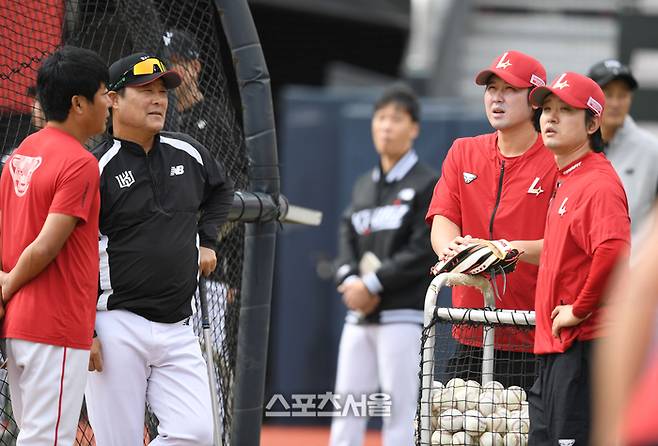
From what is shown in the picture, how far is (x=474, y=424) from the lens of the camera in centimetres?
423

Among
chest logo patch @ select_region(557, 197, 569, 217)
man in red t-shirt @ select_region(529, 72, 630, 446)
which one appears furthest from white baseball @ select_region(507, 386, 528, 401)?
chest logo patch @ select_region(557, 197, 569, 217)

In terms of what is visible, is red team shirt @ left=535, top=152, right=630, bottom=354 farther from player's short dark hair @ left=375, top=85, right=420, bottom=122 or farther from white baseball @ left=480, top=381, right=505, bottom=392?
player's short dark hair @ left=375, top=85, right=420, bottom=122

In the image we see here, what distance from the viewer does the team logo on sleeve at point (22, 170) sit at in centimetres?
410

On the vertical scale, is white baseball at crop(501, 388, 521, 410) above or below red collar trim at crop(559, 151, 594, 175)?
below

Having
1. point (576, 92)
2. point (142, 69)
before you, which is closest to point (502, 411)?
point (576, 92)

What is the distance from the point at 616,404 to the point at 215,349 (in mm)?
4189

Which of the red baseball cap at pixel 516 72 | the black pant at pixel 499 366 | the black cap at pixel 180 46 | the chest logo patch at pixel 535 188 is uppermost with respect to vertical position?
the black cap at pixel 180 46

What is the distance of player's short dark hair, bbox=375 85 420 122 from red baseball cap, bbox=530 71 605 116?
2.84m

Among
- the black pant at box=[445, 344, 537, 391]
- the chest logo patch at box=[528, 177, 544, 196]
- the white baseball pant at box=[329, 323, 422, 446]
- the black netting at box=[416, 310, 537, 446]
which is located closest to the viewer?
the black netting at box=[416, 310, 537, 446]

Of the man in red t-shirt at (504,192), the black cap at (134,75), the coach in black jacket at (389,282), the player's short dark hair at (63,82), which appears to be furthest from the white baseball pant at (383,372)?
the player's short dark hair at (63,82)

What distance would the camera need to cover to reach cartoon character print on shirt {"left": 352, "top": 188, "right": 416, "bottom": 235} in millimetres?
7059

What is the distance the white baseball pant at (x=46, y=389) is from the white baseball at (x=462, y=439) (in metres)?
1.33

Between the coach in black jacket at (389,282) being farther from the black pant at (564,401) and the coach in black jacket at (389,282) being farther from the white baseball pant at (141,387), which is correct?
the black pant at (564,401)

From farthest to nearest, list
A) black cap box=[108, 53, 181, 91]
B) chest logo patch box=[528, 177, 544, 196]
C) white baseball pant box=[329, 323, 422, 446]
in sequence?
white baseball pant box=[329, 323, 422, 446], chest logo patch box=[528, 177, 544, 196], black cap box=[108, 53, 181, 91]
